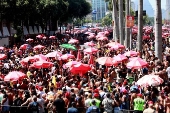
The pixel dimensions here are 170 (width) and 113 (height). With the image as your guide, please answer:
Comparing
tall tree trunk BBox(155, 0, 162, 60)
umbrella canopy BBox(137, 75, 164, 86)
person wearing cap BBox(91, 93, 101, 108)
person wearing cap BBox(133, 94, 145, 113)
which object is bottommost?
person wearing cap BBox(133, 94, 145, 113)

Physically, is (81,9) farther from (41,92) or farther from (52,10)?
(41,92)

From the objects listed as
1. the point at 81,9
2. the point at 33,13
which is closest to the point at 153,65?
the point at 33,13

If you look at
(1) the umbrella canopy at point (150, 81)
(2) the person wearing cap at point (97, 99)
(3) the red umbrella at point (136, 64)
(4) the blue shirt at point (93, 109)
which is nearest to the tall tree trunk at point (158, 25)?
(3) the red umbrella at point (136, 64)

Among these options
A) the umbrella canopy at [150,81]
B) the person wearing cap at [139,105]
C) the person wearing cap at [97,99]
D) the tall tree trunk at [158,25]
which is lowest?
the person wearing cap at [139,105]

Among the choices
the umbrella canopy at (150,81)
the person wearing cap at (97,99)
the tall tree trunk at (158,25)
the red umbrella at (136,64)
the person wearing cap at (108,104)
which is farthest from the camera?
the tall tree trunk at (158,25)

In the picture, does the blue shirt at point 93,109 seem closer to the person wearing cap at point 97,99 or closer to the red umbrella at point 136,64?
the person wearing cap at point 97,99

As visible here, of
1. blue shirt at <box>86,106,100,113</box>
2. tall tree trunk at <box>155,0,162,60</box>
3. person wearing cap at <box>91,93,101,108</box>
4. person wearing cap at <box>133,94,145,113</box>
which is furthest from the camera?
tall tree trunk at <box>155,0,162,60</box>

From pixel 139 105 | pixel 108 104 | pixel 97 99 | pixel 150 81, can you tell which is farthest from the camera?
pixel 150 81

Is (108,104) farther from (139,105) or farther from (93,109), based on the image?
(139,105)

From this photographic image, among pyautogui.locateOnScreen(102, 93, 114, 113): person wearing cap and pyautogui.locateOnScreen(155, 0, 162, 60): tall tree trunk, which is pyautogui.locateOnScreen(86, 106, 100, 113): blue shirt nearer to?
pyautogui.locateOnScreen(102, 93, 114, 113): person wearing cap

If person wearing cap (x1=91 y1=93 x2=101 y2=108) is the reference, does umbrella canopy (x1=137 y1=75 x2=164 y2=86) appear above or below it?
above

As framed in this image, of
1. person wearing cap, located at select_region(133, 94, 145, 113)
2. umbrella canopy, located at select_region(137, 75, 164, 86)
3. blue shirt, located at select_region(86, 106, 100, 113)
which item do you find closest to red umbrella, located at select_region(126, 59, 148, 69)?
umbrella canopy, located at select_region(137, 75, 164, 86)

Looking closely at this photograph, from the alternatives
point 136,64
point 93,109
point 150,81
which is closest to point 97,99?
point 93,109

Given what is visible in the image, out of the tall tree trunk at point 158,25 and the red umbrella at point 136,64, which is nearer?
the red umbrella at point 136,64
